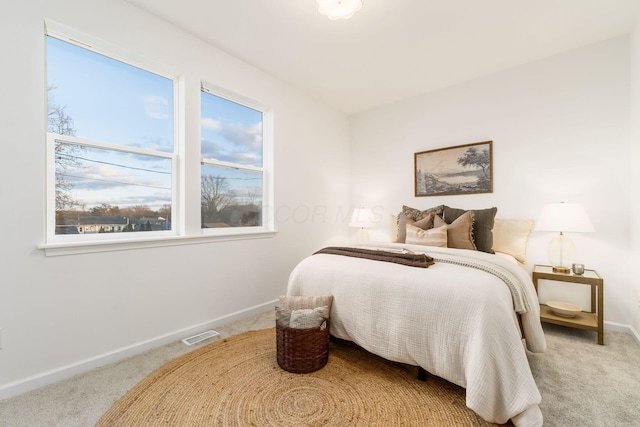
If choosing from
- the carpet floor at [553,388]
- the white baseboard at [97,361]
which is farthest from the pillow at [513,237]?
the white baseboard at [97,361]

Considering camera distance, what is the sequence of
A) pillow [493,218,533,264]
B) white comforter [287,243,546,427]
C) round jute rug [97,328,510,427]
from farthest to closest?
pillow [493,218,533,264] < round jute rug [97,328,510,427] < white comforter [287,243,546,427]

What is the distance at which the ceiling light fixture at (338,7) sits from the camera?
1888 millimetres

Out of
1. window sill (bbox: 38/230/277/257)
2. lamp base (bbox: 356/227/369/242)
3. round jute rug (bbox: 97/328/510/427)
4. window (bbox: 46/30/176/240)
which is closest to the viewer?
round jute rug (bbox: 97/328/510/427)

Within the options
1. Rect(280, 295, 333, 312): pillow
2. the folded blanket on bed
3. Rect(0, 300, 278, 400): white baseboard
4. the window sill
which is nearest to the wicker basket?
Rect(280, 295, 333, 312): pillow

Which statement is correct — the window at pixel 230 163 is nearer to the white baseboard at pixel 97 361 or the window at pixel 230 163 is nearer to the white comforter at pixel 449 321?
the white baseboard at pixel 97 361

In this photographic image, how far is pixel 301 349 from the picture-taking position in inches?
72.2

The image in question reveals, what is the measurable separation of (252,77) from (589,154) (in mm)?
3345

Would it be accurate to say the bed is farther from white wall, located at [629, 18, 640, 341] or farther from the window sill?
white wall, located at [629, 18, 640, 341]

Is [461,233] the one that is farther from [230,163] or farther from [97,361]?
[97,361]

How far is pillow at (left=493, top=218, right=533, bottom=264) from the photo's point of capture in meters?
2.80

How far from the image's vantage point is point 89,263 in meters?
1.92

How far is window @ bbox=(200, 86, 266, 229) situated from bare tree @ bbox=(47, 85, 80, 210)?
932 millimetres

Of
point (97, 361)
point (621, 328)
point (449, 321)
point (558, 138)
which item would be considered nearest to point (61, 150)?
point (97, 361)

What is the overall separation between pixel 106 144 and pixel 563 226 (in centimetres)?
364
